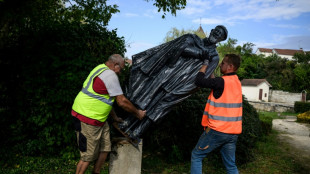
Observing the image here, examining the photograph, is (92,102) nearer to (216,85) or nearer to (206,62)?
(216,85)

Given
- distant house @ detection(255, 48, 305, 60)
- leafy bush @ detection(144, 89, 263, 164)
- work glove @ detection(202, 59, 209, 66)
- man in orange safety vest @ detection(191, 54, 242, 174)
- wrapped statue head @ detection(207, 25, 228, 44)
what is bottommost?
leafy bush @ detection(144, 89, 263, 164)

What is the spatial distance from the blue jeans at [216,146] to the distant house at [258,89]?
134ft

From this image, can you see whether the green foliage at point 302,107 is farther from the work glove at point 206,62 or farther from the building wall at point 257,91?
the work glove at point 206,62

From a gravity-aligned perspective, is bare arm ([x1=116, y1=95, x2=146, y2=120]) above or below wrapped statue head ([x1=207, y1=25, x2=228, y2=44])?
below

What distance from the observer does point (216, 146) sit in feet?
10.1

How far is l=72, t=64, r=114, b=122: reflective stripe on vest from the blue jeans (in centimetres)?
137

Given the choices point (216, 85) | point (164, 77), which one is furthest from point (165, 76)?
point (216, 85)

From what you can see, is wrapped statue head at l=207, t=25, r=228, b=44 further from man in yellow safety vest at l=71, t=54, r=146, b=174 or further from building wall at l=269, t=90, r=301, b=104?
building wall at l=269, t=90, r=301, b=104

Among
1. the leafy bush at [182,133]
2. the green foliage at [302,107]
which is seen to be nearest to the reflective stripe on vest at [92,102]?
the leafy bush at [182,133]

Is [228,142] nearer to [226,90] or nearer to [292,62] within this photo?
[226,90]

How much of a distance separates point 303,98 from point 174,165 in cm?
3900

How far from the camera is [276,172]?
211 inches

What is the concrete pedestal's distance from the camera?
3777 millimetres

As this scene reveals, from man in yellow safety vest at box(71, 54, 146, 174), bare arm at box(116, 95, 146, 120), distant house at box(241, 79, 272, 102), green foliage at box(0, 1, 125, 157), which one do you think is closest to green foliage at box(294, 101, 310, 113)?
distant house at box(241, 79, 272, 102)
